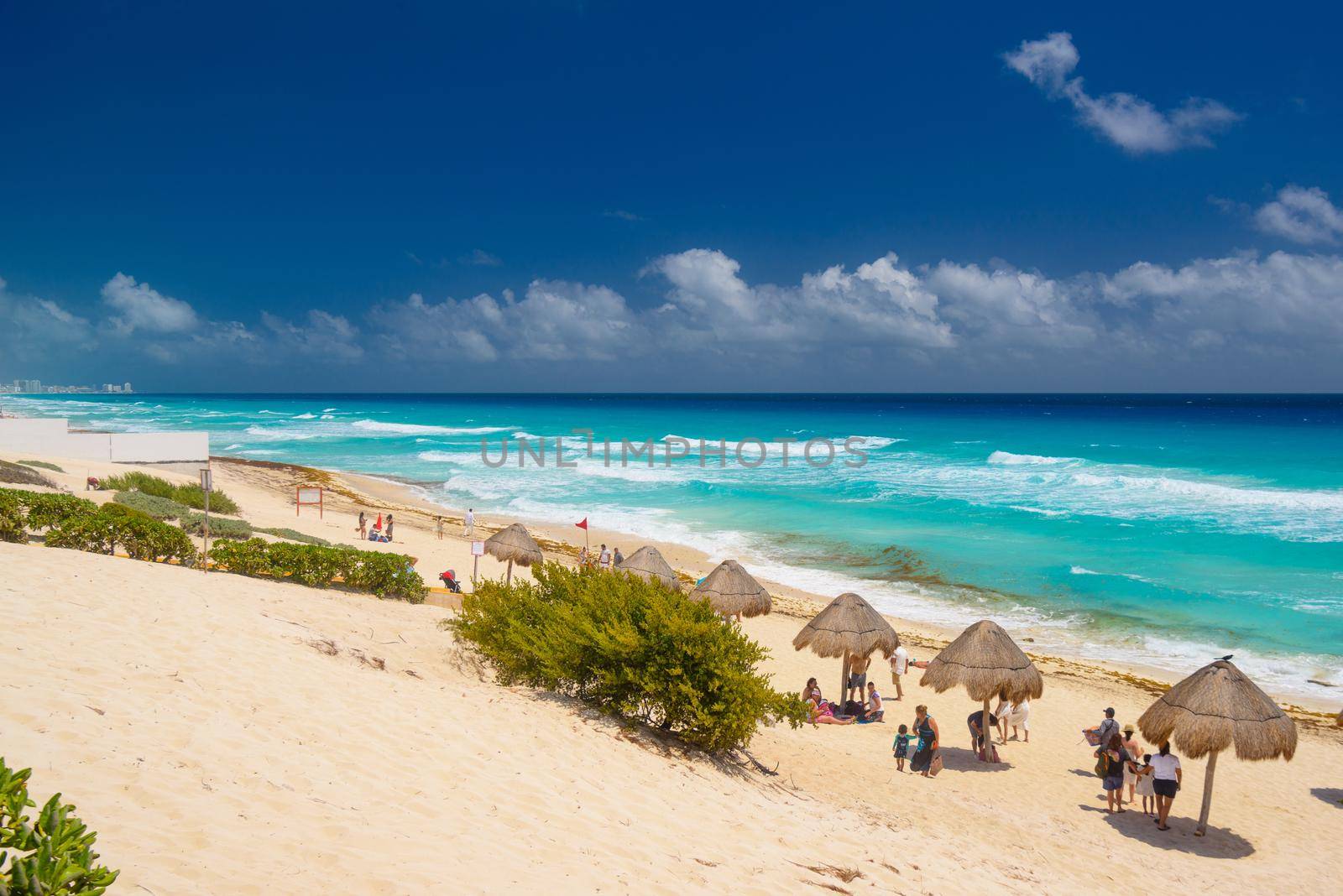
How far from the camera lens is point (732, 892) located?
16.5ft

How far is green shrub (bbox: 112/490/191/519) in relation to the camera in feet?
56.9

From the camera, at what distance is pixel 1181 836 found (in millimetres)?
8945

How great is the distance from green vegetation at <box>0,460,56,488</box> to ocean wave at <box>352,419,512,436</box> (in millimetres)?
51786

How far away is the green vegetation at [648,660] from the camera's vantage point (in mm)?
7637

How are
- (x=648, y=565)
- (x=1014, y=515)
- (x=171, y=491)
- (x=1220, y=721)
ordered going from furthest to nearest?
(x=1014, y=515), (x=171, y=491), (x=648, y=565), (x=1220, y=721)

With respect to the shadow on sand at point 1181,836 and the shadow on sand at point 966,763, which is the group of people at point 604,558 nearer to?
the shadow on sand at point 966,763

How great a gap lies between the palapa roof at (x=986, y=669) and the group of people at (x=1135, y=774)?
1.09 m

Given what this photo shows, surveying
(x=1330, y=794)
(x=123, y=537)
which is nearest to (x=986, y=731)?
(x=1330, y=794)

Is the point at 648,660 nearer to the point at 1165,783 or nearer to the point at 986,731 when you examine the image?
the point at 986,731

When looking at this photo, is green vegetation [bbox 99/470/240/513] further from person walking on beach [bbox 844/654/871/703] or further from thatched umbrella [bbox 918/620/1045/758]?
thatched umbrella [bbox 918/620/1045/758]

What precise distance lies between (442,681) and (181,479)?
1003 inches

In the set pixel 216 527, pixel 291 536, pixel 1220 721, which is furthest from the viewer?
pixel 291 536

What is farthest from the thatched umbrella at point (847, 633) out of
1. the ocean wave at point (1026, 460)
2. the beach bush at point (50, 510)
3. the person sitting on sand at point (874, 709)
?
the ocean wave at point (1026, 460)

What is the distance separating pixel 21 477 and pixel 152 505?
200 inches
